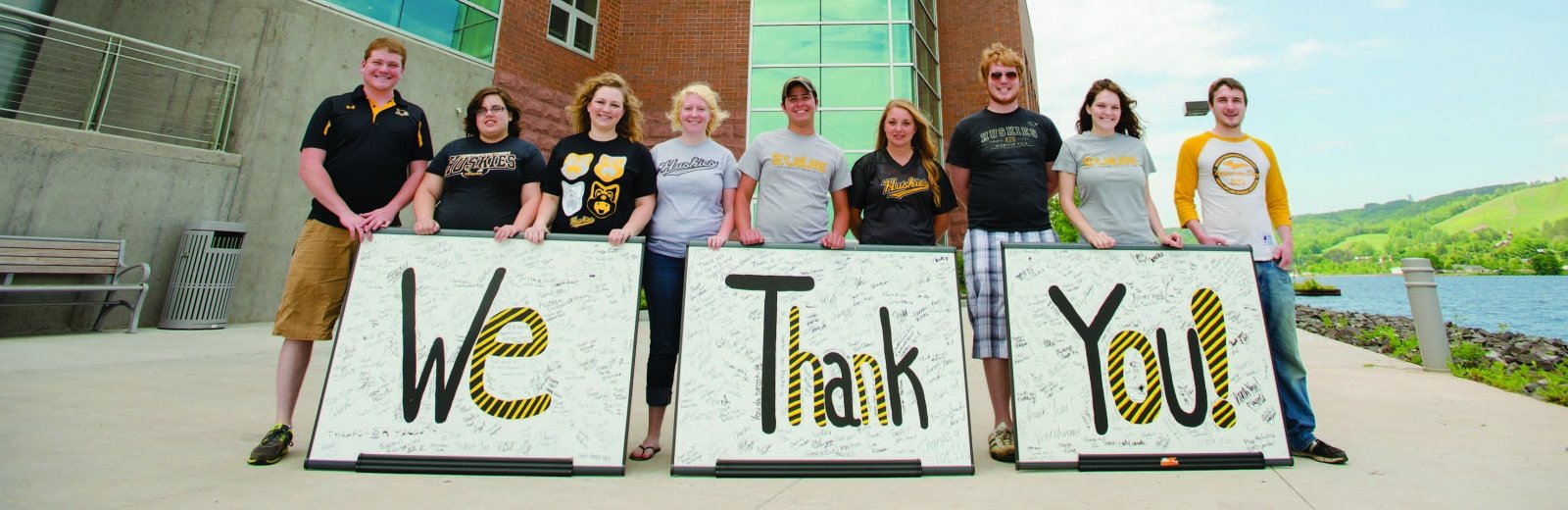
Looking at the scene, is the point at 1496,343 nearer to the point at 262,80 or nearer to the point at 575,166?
the point at 575,166

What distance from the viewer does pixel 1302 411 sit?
278cm

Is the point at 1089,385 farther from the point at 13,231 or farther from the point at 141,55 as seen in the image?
the point at 141,55

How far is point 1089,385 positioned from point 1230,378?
2.10 feet

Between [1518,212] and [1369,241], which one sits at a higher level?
[1518,212]

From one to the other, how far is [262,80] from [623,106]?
7.45m

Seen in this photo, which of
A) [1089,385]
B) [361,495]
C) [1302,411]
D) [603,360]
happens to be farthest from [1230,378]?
[361,495]

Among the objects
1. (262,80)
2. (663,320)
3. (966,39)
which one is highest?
(966,39)

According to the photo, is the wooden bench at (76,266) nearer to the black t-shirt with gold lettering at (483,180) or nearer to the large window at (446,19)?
the large window at (446,19)

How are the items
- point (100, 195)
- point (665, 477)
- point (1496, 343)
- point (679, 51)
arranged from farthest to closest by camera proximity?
1. point (679, 51)
2. point (1496, 343)
3. point (100, 195)
4. point (665, 477)

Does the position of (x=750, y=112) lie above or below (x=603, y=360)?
above

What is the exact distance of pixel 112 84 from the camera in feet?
22.5

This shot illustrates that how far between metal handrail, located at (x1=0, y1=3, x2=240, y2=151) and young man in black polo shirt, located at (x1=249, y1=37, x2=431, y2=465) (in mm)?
6336

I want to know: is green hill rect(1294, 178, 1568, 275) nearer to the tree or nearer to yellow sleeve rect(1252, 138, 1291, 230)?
the tree

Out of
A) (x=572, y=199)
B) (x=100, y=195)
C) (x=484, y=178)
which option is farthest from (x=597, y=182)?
(x=100, y=195)
